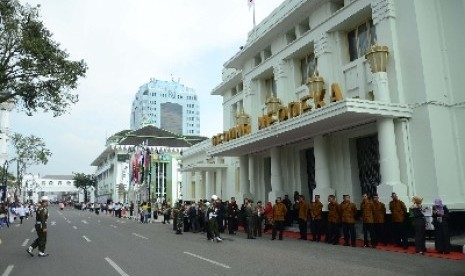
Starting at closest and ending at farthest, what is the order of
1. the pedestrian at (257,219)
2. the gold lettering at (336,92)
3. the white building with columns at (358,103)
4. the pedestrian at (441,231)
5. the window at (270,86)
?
the pedestrian at (441,231), the white building with columns at (358,103), the gold lettering at (336,92), the pedestrian at (257,219), the window at (270,86)

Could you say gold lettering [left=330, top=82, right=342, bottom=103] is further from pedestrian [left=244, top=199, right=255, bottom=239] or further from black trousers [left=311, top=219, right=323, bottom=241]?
pedestrian [left=244, top=199, right=255, bottom=239]

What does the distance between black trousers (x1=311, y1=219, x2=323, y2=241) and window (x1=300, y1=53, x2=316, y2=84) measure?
8.92 m

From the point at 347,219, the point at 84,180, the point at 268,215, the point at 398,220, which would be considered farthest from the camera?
the point at 84,180

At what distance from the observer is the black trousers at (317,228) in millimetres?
15742

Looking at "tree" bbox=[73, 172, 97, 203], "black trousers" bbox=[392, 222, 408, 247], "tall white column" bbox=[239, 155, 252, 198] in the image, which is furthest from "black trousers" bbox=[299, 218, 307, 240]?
"tree" bbox=[73, 172, 97, 203]

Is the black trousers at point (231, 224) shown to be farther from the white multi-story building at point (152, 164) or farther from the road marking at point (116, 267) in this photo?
the white multi-story building at point (152, 164)

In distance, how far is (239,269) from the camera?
9.42 m

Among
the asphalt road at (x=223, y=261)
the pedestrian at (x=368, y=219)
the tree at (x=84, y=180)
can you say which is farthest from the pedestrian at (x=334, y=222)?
the tree at (x=84, y=180)

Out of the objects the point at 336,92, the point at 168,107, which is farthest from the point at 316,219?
the point at 168,107

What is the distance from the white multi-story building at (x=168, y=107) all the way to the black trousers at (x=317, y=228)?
115664 millimetres

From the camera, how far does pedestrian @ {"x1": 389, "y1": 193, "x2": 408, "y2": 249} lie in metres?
13.1

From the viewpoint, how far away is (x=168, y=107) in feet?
442

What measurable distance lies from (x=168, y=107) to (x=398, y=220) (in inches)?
4929

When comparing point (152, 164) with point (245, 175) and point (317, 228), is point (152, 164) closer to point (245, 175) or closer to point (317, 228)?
point (245, 175)
